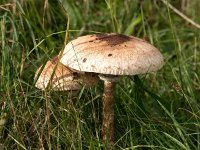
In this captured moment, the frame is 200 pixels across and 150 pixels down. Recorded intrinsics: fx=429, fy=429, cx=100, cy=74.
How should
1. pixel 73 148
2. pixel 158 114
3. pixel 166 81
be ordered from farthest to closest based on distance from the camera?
pixel 166 81 → pixel 158 114 → pixel 73 148

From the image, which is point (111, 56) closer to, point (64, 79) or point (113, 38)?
point (113, 38)

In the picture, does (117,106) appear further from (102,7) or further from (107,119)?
(102,7)

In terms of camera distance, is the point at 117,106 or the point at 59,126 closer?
the point at 59,126

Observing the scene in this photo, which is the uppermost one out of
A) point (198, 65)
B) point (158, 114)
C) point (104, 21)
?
point (104, 21)

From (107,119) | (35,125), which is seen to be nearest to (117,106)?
(107,119)

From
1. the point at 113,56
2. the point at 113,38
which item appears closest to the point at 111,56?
the point at 113,56

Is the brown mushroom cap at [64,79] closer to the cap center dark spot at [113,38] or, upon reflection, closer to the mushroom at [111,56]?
the mushroom at [111,56]
